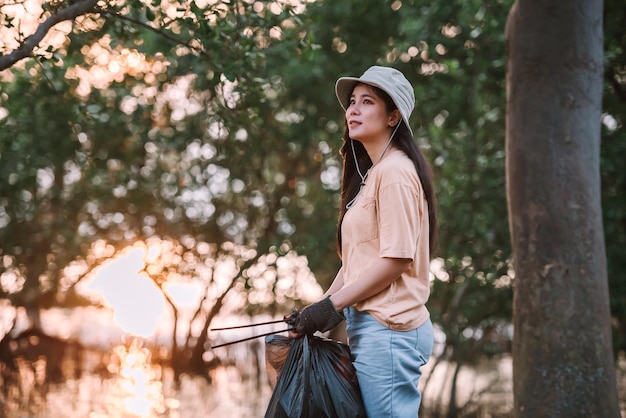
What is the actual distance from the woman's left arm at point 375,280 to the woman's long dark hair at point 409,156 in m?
0.29

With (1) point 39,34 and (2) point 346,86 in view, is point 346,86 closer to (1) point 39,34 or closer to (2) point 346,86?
(2) point 346,86

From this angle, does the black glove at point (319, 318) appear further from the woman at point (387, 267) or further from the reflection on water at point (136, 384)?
the reflection on water at point (136, 384)

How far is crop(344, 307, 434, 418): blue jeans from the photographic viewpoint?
8.93 ft

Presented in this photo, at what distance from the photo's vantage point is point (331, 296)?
277 cm

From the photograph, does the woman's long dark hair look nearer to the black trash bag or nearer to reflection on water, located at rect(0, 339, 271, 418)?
the black trash bag

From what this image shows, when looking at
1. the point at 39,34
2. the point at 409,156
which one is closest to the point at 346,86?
the point at 409,156

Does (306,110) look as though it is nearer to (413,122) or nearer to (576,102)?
(413,122)

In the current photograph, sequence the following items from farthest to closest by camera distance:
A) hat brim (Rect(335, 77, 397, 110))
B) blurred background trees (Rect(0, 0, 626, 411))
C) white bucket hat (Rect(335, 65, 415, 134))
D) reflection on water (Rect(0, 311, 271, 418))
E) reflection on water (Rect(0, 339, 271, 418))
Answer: reflection on water (Rect(0, 311, 271, 418)) < reflection on water (Rect(0, 339, 271, 418)) < blurred background trees (Rect(0, 0, 626, 411)) < hat brim (Rect(335, 77, 397, 110)) < white bucket hat (Rect(335, 65, 415, 134))

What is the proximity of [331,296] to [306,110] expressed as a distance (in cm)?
851

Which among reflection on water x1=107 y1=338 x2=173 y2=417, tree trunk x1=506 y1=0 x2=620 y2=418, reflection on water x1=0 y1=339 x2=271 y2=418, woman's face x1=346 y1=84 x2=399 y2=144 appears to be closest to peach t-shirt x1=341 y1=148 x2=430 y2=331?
woman's face x1=346 y1=84 x2=399 y2=144

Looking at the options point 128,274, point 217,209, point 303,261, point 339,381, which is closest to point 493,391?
point 303,261

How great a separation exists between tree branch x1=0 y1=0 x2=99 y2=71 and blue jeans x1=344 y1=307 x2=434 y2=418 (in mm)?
2197

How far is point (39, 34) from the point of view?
3.91 metres

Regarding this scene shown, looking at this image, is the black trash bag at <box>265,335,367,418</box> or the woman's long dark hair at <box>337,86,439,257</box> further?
the woman's long dark hair at <box>337,86,439,257</box>
